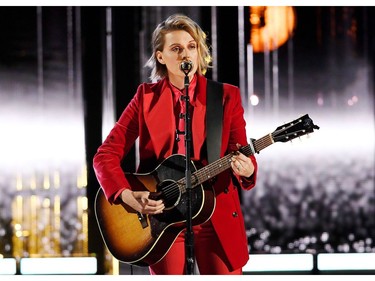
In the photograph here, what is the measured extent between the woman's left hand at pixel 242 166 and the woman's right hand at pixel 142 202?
41cm

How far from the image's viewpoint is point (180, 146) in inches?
119

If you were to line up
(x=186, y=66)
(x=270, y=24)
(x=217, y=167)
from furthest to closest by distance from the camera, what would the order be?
(x=270, y=24)
(x=217, y=167)
(x=186, y=66)

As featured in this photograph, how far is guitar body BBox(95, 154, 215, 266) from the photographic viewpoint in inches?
116

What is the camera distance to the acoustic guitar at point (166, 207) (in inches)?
116

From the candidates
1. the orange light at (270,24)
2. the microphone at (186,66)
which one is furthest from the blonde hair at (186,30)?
the orange light at (270,24)

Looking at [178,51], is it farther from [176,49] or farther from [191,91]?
[191,91]

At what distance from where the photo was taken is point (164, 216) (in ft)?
9.99

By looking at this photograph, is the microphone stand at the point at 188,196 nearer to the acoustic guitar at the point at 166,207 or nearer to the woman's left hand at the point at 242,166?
the acoustic guitar at the point at 166,207

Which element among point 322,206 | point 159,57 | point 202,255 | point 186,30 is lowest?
point 202,255

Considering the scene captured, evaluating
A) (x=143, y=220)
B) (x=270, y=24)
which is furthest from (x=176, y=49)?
(x=270, y=24)

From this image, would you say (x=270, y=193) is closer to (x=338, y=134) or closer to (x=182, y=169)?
(x=338, y=134)

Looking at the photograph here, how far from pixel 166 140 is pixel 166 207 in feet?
1.05

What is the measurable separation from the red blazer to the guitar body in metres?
0.06

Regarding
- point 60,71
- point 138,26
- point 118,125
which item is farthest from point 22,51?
point 118,125
